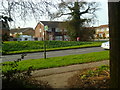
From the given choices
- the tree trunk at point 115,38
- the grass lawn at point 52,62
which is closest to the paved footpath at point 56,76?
the grass lawn at point 52,62

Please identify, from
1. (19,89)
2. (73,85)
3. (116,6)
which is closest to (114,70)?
(116,6)

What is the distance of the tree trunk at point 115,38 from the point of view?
2.31 m

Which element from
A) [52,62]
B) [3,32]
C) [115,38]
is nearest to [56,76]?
[3,32]

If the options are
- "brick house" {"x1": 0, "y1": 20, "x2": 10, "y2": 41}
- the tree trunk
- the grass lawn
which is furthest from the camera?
the grass lawn

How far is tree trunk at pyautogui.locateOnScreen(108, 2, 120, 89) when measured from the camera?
7.59ft

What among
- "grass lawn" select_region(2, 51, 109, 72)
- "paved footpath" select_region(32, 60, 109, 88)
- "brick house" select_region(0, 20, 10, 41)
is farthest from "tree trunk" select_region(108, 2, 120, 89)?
"grass lawn" select_region(2, 51, 109, 72)

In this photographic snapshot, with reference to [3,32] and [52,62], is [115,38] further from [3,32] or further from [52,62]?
[52,62]

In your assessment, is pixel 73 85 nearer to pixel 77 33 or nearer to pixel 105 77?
pixel 105 77

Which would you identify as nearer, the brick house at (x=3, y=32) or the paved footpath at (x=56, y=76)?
the brick house at (x=3, y=32)

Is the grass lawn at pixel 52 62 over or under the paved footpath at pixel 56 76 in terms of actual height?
over

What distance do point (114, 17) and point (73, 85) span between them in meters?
2.44

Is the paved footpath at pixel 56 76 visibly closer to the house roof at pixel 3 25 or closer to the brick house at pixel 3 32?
the brick house at pixel 3 32

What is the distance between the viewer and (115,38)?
234 centimetres

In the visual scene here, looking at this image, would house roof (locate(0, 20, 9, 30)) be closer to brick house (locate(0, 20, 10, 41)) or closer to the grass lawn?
brick house (locate(0, 20, 10, 41))
